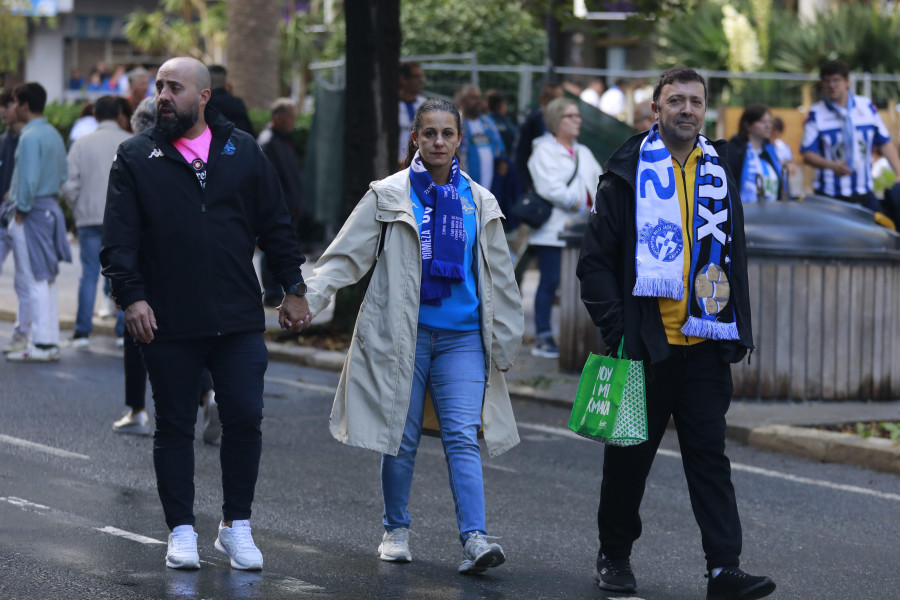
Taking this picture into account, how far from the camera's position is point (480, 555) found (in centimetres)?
544

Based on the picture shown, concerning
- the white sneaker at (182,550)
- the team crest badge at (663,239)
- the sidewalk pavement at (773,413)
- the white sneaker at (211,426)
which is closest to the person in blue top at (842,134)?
the sidewalk pavement at (773,413)

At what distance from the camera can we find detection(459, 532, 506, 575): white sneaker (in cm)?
544

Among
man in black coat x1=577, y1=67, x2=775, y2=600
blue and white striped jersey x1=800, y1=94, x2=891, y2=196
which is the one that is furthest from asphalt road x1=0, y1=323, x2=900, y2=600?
blue and white striped jersey x1=800, y1=94, x2=891, y2=196

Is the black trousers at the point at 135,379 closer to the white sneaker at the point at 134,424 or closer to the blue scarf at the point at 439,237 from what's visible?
the white sneaker at the point at 134,424

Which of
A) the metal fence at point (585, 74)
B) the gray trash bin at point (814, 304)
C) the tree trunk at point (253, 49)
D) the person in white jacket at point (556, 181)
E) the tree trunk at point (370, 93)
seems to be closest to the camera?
the gray trash bin at point (814, 304)

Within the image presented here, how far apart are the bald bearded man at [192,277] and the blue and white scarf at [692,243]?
1.26 metres

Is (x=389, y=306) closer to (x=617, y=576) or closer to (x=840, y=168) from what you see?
(x=617, y=576)

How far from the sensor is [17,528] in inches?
239

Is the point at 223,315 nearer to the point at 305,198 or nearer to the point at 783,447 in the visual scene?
the point at 783,447

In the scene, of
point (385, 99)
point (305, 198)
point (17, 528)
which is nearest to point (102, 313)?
point (385, 99)

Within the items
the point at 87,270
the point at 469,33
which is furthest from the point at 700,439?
the point at 469,33

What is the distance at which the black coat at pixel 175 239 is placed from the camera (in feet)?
17.5

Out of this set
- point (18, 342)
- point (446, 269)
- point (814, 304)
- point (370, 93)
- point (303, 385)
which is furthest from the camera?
point (370, 93)

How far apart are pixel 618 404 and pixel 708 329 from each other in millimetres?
405
